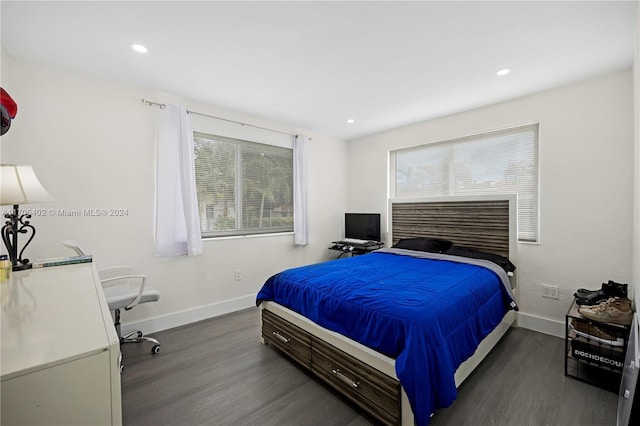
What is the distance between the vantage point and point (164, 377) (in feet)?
7.14

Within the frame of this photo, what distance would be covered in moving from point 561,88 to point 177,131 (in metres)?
4.08

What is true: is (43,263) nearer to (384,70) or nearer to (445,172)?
(384,70)

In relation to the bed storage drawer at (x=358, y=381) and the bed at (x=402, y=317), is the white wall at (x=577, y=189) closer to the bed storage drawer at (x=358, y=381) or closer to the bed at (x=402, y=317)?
the bed at (x=402, y=317)

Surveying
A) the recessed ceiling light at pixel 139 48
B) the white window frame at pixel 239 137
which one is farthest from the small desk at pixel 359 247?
the recessed ceiling light at pixel 139 48

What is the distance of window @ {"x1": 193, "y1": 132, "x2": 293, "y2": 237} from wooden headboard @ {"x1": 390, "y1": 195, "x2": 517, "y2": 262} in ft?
5.69

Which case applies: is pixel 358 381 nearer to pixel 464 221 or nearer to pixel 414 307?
pixel 414 307

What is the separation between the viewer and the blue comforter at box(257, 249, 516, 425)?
4.97ft

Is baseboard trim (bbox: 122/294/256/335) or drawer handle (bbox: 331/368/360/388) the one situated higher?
drawer handle (bbox: 331/368/360/388)

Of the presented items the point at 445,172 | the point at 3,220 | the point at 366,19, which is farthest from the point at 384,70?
the point at 3,220

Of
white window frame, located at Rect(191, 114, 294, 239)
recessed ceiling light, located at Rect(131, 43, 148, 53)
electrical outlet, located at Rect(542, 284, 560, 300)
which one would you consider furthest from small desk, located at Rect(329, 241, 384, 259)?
recessed ceiling light, located at Rect(131, 43, 148, 53)

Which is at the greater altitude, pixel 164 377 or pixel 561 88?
pixel 561 88

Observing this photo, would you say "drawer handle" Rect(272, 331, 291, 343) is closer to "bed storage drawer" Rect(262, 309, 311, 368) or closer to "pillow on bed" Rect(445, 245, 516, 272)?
"bed storage drawer" Rect(262, 309, 311, 368)

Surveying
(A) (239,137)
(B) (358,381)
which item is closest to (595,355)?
(B) (358,381)

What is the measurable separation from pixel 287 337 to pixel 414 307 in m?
1.19
